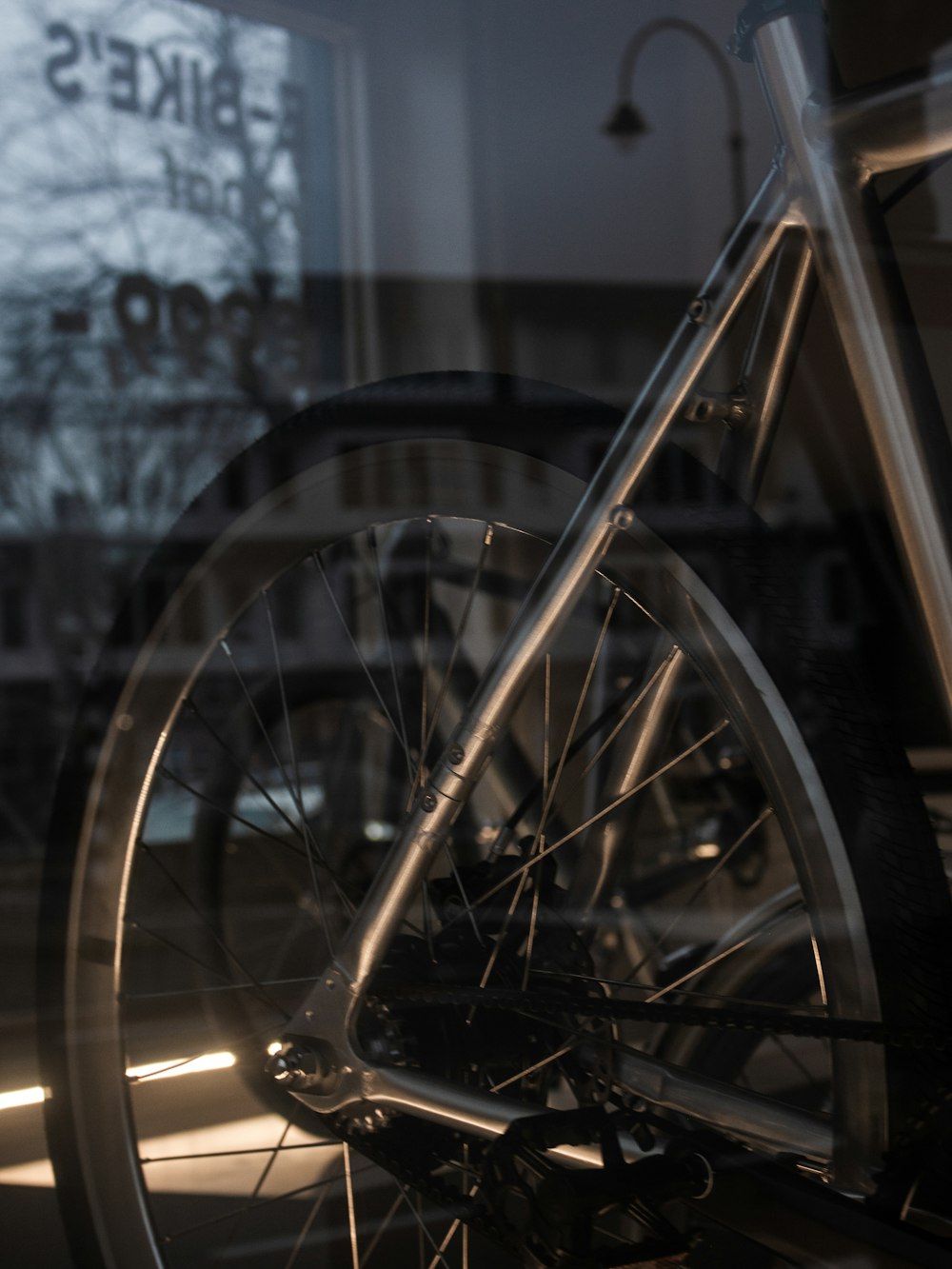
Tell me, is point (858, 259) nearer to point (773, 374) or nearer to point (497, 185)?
point (773, 374)

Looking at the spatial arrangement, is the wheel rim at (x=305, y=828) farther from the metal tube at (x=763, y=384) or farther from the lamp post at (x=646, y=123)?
the lamp post at (x=646, y=123)

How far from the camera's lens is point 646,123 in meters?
1.05

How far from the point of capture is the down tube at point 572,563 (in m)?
0.59

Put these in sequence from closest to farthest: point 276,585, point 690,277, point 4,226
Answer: point 276,585, point 690,277, point 4,226

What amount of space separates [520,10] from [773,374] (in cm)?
59

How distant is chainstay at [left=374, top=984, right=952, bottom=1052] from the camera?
530 mm

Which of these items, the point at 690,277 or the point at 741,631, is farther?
the point at 690,277

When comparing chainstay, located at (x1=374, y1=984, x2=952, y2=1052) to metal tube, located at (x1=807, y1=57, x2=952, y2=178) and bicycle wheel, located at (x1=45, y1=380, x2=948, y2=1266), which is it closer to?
bicycle wheel, located at (x1=45, y1=380, x2=948, y2=1266)

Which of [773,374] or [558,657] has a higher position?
[773,374]

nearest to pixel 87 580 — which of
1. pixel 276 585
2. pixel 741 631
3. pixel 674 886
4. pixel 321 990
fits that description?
pixel 276 585

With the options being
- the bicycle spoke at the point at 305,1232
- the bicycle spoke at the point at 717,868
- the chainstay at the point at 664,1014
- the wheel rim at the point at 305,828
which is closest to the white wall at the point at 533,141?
the wheel rim at the point at 305,828

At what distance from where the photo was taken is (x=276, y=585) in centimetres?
85

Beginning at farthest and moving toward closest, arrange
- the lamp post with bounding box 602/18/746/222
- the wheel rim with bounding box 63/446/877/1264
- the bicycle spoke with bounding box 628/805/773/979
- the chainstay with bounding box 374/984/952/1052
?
the lamp post with bounding box 602/18/746/222 < the wheel rim with bounding box 63/446/877/1264 < the bicycle spoke with bounding box 628/805/773/979 < the chainstay with bounding box 374/984/952/1052

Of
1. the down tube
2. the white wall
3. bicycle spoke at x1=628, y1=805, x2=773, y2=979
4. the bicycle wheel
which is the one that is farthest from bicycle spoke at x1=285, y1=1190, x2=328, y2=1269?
the white wall
